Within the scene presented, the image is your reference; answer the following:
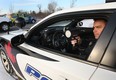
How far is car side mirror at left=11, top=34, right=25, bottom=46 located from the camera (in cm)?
284

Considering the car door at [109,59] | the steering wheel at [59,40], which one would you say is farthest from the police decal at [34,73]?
the car door at [109,59]

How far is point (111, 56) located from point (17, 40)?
165cm

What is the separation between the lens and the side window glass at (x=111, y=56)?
63.3 inches

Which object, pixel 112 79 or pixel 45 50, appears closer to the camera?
pixel 112 79

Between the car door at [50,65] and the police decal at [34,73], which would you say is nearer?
the car door at [50,65]

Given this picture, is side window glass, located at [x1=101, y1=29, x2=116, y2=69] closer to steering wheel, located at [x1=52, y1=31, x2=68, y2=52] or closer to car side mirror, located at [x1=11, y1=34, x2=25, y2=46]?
steering wheel, located at [x1=52, y1=31, x2=68, y2=52]

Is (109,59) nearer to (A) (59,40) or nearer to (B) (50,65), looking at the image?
(B) (50,65)

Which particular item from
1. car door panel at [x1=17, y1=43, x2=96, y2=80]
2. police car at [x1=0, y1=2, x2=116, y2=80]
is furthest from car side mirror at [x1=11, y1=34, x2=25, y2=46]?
car door panel at [x1=17, y1=43, x2=96, y2=80]

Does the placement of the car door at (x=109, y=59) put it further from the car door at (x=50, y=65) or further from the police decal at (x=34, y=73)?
the police decal at (x=34, y=73)

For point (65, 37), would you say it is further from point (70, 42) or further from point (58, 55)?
point (58, 55)

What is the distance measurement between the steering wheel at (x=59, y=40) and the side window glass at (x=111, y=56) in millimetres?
1048

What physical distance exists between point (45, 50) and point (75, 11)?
582mm

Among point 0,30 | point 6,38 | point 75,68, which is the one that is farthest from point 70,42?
point 0,30

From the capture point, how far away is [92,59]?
1757 mm
